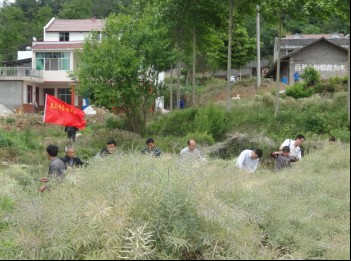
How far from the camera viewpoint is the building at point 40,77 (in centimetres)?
5066

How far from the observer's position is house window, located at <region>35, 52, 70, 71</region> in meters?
53.3

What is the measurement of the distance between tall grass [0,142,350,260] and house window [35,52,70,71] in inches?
1812

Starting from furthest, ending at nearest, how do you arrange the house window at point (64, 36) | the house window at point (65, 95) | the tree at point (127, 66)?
the house window at point (64, 36) < the house window at point (65, 95) < the tree at point (127, 66)

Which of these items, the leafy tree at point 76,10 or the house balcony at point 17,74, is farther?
the leafy tree at point 76,10

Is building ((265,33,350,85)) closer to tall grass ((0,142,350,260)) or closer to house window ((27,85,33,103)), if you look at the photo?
house window ((27,85,33,103))

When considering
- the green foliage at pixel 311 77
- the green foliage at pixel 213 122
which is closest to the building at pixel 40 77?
the green foliage at pixel 311 77

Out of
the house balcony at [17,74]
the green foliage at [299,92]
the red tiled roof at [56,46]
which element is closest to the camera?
the green foliage at [299,92]

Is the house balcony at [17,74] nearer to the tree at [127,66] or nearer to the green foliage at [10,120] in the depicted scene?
the green foliage at [10,120]

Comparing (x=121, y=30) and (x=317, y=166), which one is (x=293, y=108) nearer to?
(x=121, y=30)

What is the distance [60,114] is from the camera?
21.9m

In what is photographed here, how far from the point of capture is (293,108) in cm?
2786

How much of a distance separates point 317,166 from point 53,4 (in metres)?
98.4

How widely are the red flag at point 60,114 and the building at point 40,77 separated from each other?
2577cm

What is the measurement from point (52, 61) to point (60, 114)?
1283 inches
